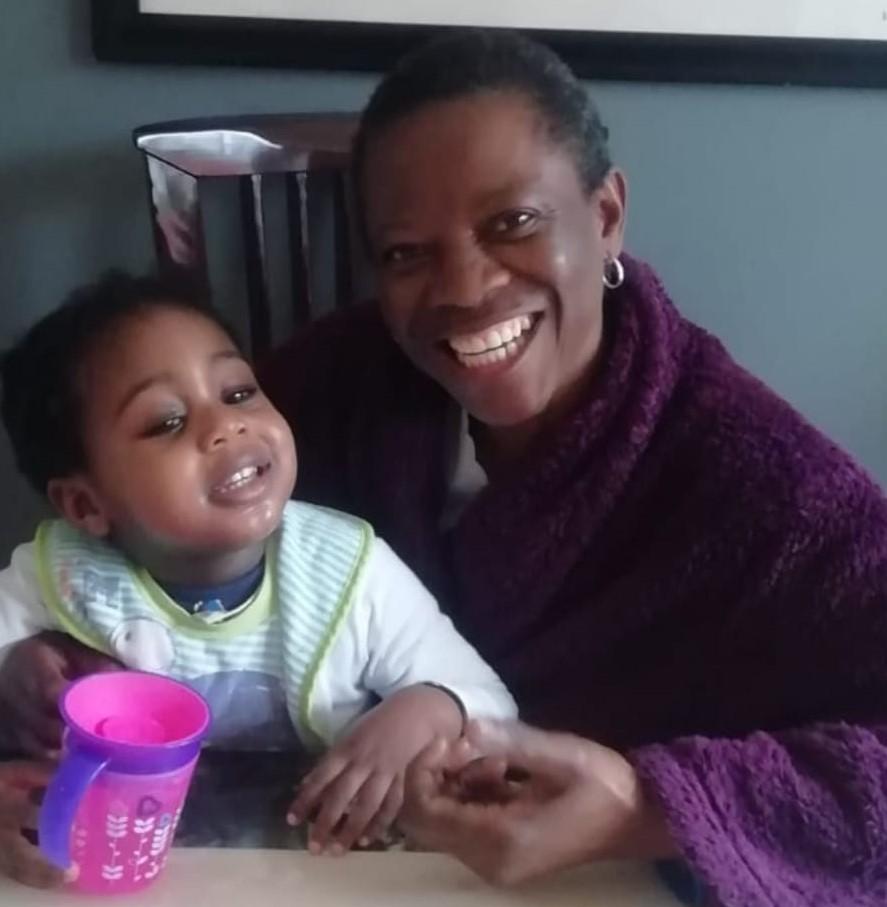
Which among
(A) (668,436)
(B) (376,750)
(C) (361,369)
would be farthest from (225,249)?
(B) (376,750)

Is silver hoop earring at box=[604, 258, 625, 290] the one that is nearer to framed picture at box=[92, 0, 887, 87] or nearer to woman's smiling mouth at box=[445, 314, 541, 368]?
woman's smiling mouth at box=[445, 314, 541, 368]

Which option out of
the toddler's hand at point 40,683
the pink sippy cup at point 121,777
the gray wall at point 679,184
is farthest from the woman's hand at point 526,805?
the gray wall at point 679,184

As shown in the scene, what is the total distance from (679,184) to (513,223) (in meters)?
0.53

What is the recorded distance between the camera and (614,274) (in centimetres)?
113

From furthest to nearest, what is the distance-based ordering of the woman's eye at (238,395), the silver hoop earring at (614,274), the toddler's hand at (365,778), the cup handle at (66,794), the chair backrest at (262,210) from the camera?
the chair backrest at (262,210) < the silver hoop earring at (614,274) < the woman's eye at (238,395) < the toddler's hand at (365,778) < the cup handle at (66,794)

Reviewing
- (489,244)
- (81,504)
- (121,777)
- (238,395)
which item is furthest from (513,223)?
(121,777)

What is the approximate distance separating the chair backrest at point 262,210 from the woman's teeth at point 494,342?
13.5 inches

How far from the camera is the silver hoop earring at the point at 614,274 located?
112 centimetres

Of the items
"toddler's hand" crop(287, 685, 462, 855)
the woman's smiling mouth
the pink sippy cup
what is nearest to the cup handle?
the pink sippy cup

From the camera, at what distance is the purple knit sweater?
2.91ft

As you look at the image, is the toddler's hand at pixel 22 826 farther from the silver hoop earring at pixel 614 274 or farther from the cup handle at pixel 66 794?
the silver hoop earring at pixel 614 274

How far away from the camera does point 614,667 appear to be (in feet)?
3.70

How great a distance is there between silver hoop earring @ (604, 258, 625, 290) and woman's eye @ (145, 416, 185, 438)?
1.26 ft

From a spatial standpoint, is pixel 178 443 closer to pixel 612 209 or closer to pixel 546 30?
pixel 612 209
